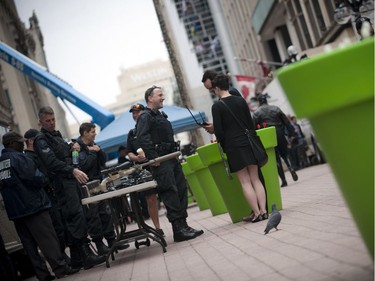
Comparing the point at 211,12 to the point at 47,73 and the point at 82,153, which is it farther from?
the point at 82,153

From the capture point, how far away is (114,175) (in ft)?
28.0

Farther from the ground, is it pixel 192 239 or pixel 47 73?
pixel 47 73

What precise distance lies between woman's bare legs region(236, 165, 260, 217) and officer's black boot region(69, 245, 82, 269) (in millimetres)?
2319

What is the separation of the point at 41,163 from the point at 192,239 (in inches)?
92.5

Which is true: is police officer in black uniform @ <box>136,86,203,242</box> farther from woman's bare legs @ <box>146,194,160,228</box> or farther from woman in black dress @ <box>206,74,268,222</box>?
woman's bare legs @ <box>146,194,160,228</box>

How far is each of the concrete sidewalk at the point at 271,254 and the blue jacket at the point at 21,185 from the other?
0.98 metres

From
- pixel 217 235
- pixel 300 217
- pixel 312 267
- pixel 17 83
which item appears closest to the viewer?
pixel 312 267

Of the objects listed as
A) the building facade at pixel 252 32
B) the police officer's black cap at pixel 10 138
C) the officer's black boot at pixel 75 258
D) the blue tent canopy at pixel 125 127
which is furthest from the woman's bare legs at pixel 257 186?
the blue tent canopy at pixel 125 127

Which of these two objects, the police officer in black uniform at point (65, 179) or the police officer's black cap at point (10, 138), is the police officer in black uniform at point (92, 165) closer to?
the police officer in black uniform at point (65, 179)

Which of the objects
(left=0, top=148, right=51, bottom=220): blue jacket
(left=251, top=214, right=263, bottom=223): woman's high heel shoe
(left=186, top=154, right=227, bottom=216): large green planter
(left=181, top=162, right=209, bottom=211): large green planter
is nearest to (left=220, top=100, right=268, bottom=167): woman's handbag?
(left=251, top=214, right=263, bottom=223): woman's high heel shoe

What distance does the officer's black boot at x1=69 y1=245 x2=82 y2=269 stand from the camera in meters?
9.42

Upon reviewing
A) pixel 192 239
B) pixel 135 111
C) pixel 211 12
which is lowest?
pixel 192 239

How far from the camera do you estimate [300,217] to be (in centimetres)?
794

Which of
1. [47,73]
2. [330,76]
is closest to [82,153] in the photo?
[330,76]
